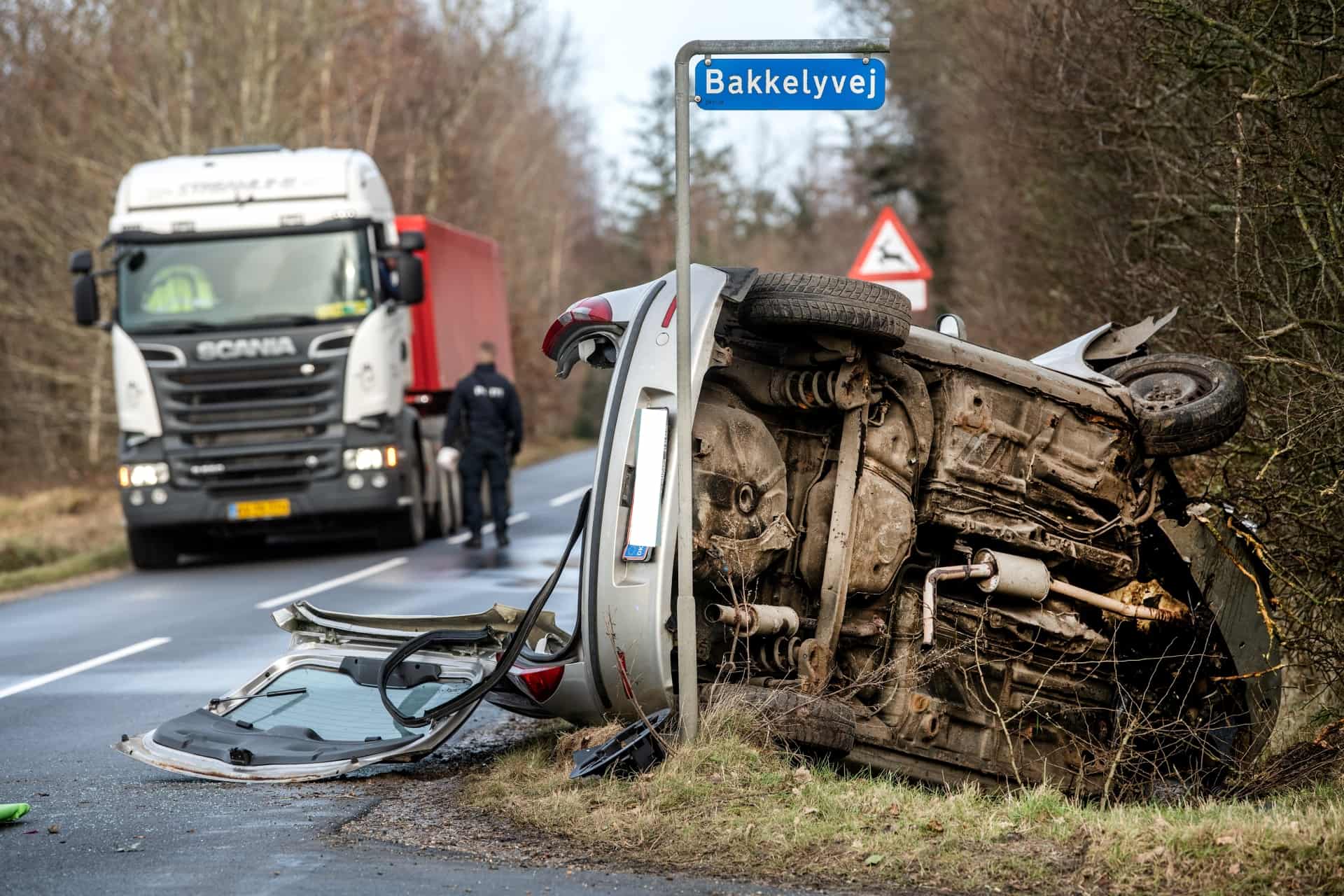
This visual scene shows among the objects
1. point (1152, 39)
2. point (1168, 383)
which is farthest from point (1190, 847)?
point (1152, 39)

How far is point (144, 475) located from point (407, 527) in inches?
110

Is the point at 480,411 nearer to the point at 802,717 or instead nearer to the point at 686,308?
the point at 686,308

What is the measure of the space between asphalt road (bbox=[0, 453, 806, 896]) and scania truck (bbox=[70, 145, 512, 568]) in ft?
2.68

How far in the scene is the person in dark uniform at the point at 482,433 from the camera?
57.1ft

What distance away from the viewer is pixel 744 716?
608 cm

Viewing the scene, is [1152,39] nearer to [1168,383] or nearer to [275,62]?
[1168,383]

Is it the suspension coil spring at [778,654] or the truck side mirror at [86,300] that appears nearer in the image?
the suspension coil spring at [778,654]

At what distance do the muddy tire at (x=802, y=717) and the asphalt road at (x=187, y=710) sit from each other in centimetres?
107

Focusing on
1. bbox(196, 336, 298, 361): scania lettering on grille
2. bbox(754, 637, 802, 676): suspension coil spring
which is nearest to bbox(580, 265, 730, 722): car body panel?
bbox(754, 637, 802, 676): suspension coil spring

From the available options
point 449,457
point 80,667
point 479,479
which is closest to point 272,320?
point 449,457

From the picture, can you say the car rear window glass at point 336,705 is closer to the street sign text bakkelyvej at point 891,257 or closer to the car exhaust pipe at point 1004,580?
the car exhaust pipe at point 1004,580

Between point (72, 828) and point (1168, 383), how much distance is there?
16.3 feet

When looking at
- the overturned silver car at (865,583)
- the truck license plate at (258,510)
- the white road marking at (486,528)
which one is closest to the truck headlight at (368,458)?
the truck license plate at (258,510)

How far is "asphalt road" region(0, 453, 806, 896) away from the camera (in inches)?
203
